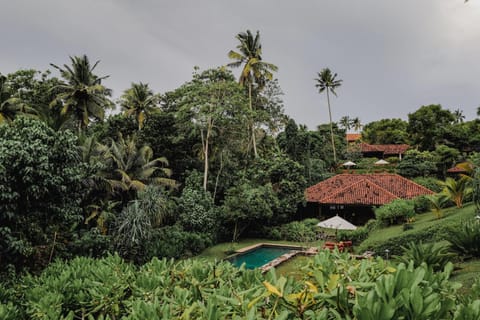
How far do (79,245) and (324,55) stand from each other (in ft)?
44.1

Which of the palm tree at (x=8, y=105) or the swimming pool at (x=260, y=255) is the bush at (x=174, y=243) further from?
the palm tree at (x=8, y=105)

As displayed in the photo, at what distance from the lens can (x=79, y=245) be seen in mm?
10898

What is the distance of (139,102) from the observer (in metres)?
20.1

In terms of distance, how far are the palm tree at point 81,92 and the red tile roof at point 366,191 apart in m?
13.8

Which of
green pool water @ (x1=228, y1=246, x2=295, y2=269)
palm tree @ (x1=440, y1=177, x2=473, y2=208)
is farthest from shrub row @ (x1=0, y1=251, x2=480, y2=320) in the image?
palm tree @ (x1=440, y1=177, x2=473, y2=208)

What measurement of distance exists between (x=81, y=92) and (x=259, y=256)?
12.6 m

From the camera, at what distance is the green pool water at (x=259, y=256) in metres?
14.9

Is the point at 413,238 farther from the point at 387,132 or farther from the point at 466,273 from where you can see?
the point at 387,132

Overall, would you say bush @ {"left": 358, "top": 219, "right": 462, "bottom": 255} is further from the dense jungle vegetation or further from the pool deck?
the pool deck

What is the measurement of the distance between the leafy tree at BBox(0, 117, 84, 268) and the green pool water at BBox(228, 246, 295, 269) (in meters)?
8.19

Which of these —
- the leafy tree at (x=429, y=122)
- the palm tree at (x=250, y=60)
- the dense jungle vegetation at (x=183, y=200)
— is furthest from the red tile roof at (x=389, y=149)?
the palm tree at (x=250, y=60)

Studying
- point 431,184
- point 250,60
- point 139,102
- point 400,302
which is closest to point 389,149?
point 431,184

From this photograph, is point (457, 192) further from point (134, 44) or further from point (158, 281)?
point (134, 44)

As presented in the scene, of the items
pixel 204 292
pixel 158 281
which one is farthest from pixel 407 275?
pixel 158 281
